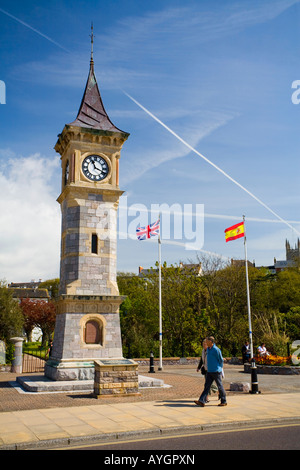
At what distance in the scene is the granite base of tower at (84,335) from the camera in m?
16.6

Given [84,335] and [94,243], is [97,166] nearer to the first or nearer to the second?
[94,243]

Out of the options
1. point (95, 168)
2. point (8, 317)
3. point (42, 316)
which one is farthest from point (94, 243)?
point (42, 316)

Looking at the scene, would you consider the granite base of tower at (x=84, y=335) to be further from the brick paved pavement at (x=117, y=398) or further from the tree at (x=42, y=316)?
the tree at (x=42, y=316)

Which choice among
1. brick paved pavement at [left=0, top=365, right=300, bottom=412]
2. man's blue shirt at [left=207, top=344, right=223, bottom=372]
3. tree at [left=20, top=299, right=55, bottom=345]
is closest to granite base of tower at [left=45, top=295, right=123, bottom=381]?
brick paved pavement at [left=0, top=365, right=300, bottom=412]

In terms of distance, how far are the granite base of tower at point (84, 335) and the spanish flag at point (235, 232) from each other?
10.6m

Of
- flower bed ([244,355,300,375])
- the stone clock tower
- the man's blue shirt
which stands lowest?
flower bed ([244,355,300,375])

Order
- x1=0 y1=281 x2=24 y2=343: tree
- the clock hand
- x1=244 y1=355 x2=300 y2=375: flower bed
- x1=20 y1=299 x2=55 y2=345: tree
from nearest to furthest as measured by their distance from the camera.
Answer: the clock hand → x1=244 y1=355 x2=300 y2=375: flower bed → x1=0 y1=281 x2=24 y2=343: tree → x1=20 y1=299 x2=55 y2=345: tree

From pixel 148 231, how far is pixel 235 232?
5480 mm

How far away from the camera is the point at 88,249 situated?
59.4 ft

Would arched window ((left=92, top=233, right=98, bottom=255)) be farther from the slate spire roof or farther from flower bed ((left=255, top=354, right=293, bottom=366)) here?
flower bed ((left=255, top=354, right=293, bottom=366))

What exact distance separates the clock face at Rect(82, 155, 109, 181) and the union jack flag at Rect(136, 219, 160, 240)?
6.08 m

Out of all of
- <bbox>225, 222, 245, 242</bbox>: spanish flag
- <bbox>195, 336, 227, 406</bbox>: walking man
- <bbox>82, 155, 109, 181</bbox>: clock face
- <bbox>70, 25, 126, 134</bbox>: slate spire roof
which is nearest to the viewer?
<bbox>195, 336, 227, 406</bbox>: walking man

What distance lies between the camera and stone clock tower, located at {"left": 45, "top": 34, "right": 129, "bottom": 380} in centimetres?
1711

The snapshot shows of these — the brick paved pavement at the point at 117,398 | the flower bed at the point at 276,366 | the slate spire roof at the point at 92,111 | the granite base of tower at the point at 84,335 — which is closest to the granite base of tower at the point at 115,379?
the brick paved pavement at the point at 117,398
